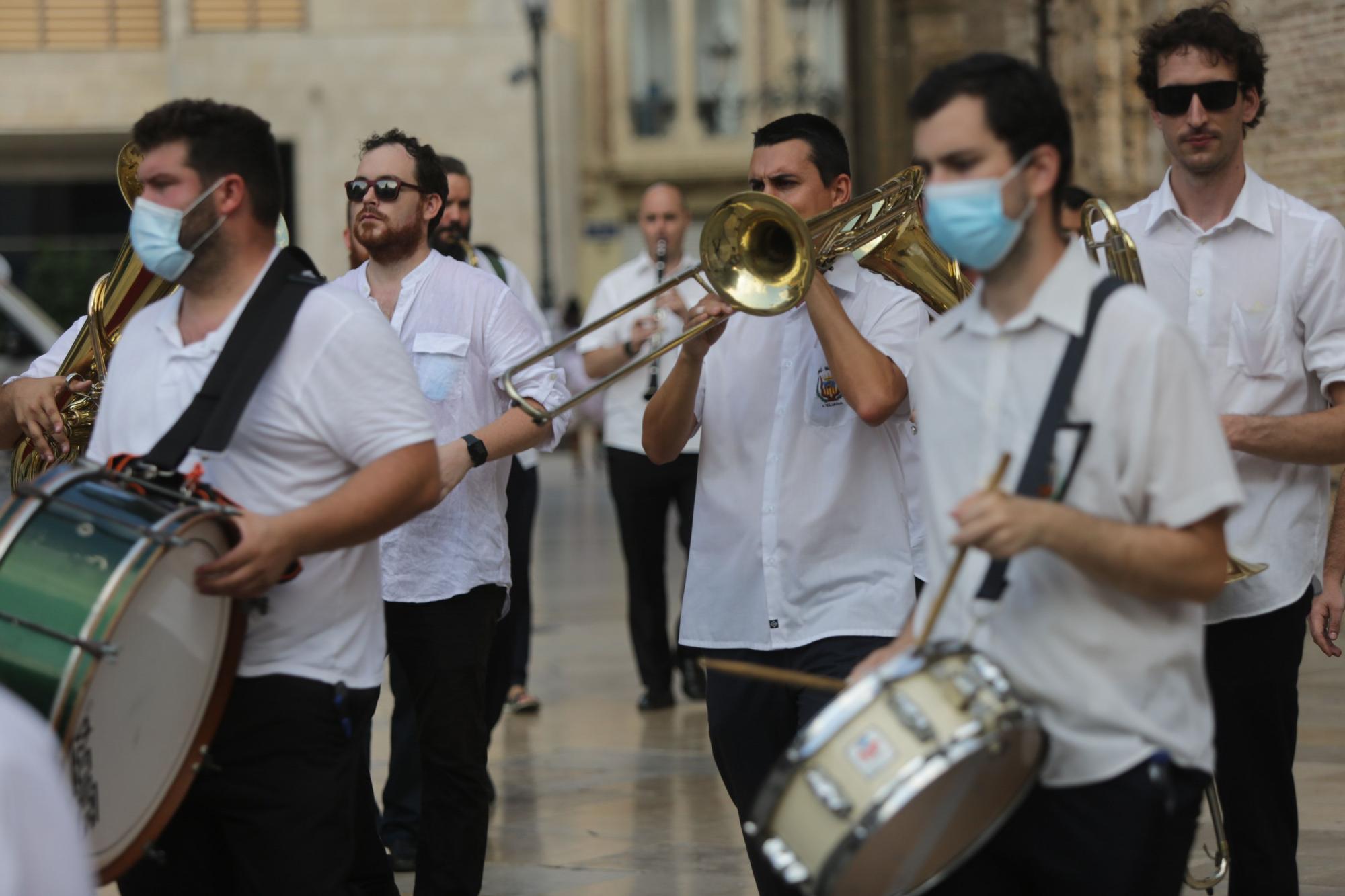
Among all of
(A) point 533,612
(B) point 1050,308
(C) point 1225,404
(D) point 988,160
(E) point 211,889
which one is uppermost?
(D) point 988,160

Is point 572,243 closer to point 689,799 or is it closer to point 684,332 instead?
point 689,799

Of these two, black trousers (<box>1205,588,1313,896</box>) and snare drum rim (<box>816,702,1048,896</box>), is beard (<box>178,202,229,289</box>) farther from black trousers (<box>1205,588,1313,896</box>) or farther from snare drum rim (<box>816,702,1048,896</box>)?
black trousers (<box>1205,588,1313,896</box>)

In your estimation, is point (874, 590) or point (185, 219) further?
point (874, 590)

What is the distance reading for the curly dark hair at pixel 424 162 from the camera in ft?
16.9

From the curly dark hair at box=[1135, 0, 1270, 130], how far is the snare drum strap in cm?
156

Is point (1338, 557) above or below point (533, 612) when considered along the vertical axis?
above

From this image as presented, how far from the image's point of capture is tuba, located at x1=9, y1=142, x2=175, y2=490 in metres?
4.92

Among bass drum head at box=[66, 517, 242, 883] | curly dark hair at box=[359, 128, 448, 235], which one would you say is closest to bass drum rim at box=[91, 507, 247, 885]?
bass drum head at box=[66, 517, 242, 883]

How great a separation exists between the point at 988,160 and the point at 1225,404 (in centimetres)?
151

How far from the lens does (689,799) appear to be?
6.62 m

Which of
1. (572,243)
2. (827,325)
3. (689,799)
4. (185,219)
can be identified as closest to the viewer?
(185,219)

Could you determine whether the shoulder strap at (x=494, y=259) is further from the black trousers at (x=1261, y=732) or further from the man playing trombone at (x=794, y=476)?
the black trousers at (x=1261, y=732)

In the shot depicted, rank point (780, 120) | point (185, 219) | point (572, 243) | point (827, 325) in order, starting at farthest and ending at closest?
1. point (572, 243)
2. point (780, 120)
3. point (827, 325)
4. point (185, 219)

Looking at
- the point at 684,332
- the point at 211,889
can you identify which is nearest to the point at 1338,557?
the point at 684,332
